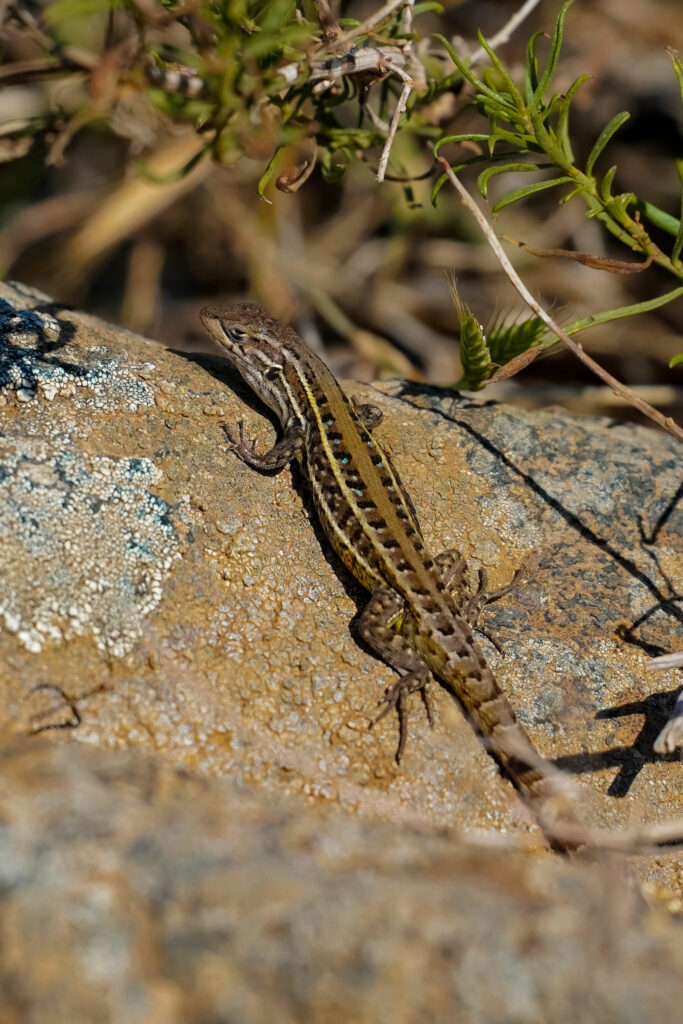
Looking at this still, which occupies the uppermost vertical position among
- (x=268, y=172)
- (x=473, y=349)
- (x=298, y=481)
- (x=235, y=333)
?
(x=268, y=172)

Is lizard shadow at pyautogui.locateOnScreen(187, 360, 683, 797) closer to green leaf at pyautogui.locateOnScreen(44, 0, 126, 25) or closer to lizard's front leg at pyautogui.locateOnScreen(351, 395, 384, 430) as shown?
lizard's front leg at pyautogui.locateOnScreen(351, 395, 384, 430)

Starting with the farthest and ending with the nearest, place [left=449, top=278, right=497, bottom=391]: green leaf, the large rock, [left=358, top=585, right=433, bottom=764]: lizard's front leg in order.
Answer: [left=449, top=278, right=497, bottom=391]: green leaf < [left=358, top=585, right=433, bottom=764]: lizard's front leg < the large rock

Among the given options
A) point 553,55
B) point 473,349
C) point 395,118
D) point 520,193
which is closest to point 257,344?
point 473,349

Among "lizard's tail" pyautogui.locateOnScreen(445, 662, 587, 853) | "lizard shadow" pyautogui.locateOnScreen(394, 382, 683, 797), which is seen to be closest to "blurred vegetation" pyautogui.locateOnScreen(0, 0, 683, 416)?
"lizard shadow" pyautogui.locateOnScreen(394, 382, 683, 797)

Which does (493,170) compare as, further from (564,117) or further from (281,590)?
(281,590)

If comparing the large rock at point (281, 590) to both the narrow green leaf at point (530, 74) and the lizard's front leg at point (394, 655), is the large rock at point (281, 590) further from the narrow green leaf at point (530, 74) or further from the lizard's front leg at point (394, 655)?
the narrow green leaf at point (530, 74)

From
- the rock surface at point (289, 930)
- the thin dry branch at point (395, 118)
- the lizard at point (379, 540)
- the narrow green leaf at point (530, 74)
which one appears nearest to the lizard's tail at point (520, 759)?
the lizard at point (379, 540)

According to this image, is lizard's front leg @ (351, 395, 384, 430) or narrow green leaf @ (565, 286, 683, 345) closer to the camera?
narrow green leaf @ (565, 286, 683, 345)
